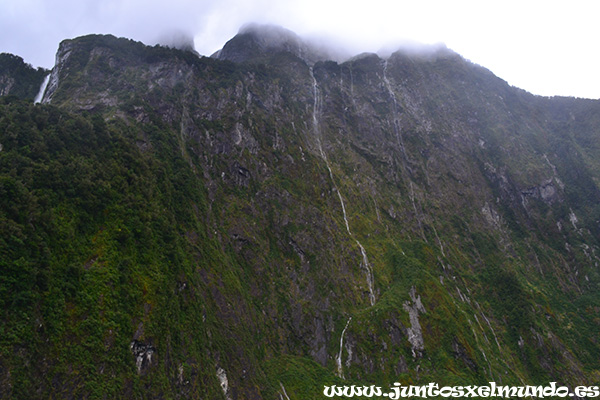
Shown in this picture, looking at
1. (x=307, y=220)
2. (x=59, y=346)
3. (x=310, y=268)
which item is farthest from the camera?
(x=307, y=220)

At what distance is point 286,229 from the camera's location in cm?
6694

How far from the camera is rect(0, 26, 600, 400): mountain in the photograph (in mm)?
29547

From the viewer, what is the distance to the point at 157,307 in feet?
112

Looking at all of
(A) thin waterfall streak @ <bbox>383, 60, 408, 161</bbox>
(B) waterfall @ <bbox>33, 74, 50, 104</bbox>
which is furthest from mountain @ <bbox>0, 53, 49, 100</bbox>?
(A) thin waterfall streak @ <bbox>383, 60, 408, 161</bbox>

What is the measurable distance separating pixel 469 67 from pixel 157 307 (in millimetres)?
152359

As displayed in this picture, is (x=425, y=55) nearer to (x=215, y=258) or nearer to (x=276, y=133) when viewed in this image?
(x=276, y=133)

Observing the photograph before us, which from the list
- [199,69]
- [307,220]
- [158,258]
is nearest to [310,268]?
[307,220]

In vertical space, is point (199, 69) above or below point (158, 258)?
above

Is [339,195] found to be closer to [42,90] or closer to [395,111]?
[395,111]

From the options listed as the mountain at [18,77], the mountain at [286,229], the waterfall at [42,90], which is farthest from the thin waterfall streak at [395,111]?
the mountain at [18,77]

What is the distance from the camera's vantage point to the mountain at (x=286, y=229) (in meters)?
29.5

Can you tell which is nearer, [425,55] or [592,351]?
[592,351]

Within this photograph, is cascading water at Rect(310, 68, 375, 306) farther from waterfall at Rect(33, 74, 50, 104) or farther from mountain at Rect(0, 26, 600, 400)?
waterfall at Rect(33, 74, 50, 104)

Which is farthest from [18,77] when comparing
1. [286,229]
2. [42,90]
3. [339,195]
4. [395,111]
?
[395,111]
